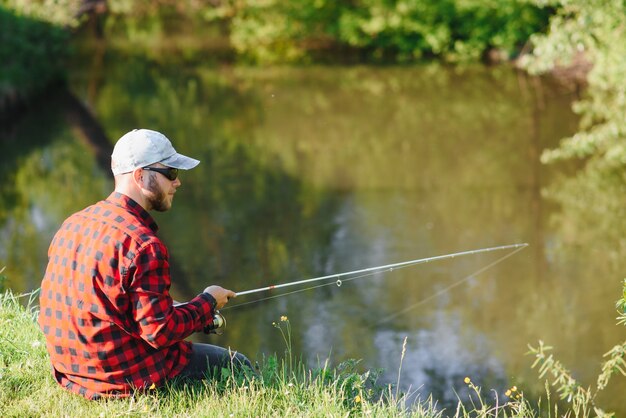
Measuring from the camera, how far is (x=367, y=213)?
11.4 metres

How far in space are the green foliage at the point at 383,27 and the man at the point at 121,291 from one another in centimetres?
2112

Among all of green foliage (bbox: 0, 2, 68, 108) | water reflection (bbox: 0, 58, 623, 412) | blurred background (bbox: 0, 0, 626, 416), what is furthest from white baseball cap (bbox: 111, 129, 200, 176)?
green foliage (bbox: 0, 2, 68, 108)

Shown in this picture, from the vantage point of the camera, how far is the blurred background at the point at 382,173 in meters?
7.95

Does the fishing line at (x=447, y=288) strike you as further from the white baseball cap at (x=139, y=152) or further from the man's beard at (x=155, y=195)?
the white baseball cap at (x=139, y=152)

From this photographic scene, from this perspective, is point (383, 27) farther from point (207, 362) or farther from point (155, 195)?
point (155, 195)

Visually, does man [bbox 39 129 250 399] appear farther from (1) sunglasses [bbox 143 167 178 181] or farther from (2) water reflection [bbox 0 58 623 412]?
(2) water reflection [bbox 0 58 623 412]

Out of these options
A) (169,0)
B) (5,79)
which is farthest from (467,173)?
(169,0)

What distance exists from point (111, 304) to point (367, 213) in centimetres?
827

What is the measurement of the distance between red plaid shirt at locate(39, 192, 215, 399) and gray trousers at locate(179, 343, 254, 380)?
0.97ft

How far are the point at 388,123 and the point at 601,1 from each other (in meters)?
7.87

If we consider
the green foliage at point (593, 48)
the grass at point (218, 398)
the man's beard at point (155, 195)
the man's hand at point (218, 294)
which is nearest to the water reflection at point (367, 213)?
the green foliage at point (593, 48)

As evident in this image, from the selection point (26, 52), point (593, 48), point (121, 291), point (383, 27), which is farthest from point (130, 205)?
point (383, 27)

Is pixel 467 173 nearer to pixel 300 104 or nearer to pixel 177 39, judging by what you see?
pixel 300 104

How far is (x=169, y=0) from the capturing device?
34.5m
